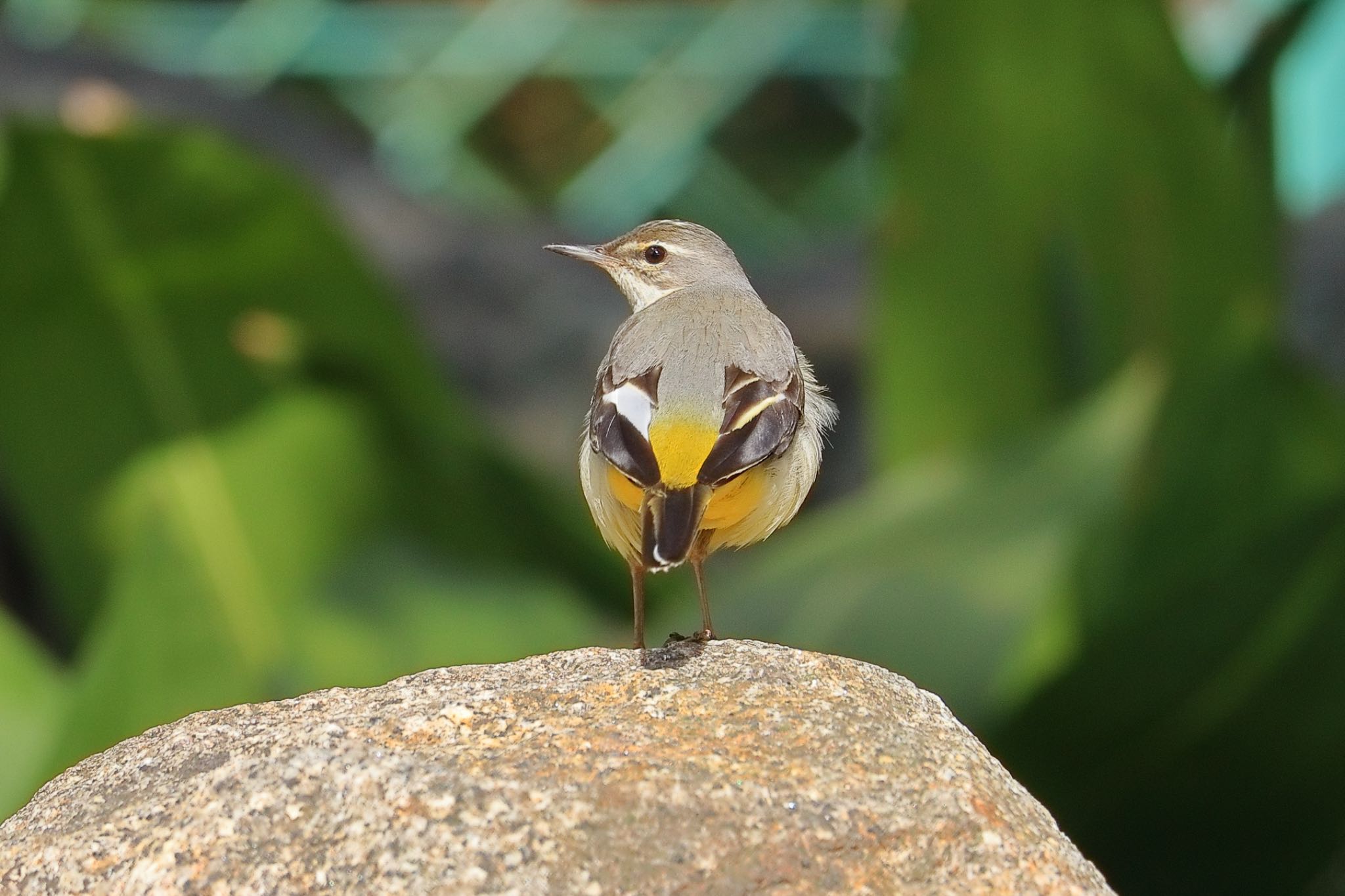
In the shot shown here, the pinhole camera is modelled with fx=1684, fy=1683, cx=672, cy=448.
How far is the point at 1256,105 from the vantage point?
7277 mm

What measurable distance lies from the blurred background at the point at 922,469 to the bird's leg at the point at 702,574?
1587 millimetres

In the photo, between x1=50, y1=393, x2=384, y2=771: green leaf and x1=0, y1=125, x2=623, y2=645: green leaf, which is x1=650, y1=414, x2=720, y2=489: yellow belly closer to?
x1=50, y1=393, x2=384, y2=771: green leaf

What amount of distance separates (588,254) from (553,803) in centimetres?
196

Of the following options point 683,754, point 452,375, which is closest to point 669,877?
point 683,754

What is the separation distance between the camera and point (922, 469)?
6613 millimetres

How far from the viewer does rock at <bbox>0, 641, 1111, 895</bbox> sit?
220cm

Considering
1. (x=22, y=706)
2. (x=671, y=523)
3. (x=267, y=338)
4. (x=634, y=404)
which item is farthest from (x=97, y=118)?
(x=671, y=523)

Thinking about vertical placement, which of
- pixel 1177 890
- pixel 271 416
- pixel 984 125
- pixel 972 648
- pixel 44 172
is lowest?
pixel 1177 890

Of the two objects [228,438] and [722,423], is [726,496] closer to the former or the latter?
[722,423]

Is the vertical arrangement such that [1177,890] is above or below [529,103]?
below

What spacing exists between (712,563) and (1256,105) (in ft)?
11.1

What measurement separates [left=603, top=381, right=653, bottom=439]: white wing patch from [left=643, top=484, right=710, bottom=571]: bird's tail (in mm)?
135

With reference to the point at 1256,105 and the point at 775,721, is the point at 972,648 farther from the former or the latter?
the point at 1256,105

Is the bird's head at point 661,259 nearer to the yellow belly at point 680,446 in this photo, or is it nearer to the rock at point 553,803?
the yellow belly at point 680,446
